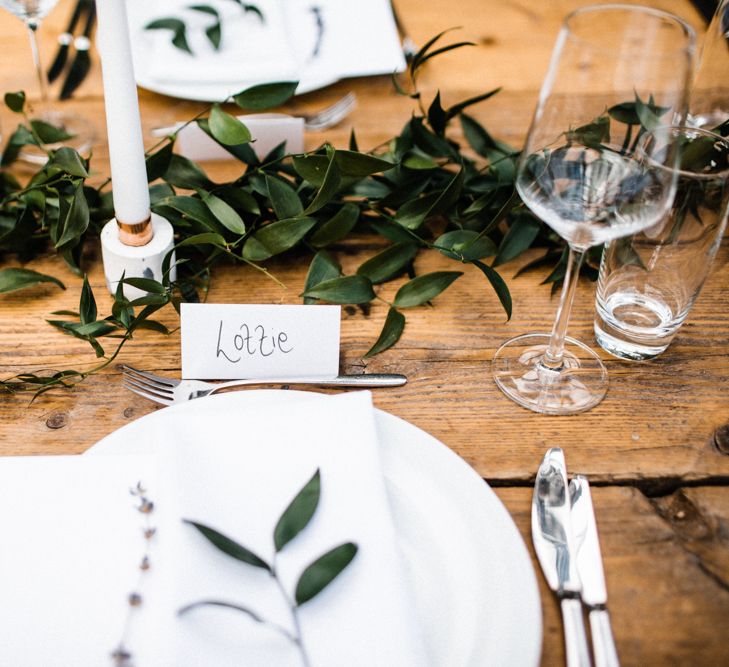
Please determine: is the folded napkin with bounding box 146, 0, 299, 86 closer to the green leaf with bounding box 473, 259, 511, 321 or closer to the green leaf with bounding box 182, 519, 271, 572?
the green leaf with bounding box 473, 259, 511, 321

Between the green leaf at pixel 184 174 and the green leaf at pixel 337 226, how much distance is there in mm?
136

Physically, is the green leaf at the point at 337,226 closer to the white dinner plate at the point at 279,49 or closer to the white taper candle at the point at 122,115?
the white taper candle at the point at 122,115

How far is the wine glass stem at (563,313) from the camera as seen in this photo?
0.69 m

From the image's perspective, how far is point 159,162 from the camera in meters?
0.84

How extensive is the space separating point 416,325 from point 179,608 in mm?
415

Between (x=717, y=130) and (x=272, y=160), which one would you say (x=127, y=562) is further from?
(x=717, y=130)

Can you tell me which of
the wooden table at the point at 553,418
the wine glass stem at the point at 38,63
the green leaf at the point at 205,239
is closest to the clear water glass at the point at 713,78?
the wooden table at the point at 553,418

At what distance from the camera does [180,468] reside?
0.57 metres

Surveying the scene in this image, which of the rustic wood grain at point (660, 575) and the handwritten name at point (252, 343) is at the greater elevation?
the handwritten name at point (252, 343)

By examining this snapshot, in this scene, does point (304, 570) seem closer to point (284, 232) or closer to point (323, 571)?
point (323, 571)

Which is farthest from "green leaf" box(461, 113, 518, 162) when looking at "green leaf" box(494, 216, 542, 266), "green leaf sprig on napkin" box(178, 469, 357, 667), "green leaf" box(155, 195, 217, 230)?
"green leaf sprig on napkin" box(178, 469, 357, 667)

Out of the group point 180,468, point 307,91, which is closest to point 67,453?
point 180,468

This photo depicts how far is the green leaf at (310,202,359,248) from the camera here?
838 millimetres

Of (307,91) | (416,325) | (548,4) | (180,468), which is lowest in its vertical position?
(180,468)
